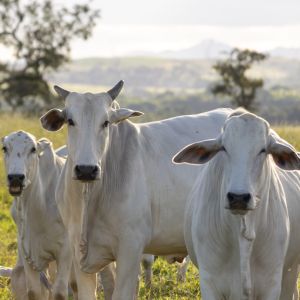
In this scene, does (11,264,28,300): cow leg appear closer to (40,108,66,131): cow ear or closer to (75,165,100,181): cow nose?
(40,108,66,131): cow ear

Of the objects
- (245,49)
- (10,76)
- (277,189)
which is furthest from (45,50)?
(277,189)

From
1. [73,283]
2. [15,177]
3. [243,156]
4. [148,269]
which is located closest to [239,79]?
[148,269]

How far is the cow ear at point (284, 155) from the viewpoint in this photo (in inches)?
258

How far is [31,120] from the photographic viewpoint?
23250mm

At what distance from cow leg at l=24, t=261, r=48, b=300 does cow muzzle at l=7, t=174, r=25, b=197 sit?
74 cm

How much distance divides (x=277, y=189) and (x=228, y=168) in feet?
2.43

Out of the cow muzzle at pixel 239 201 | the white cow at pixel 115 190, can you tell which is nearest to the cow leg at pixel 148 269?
the white cow at pixel 115 190

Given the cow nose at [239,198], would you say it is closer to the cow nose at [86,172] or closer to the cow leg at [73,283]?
the cow nose at [86,172]

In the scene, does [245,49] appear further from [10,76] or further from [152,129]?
[152,129]

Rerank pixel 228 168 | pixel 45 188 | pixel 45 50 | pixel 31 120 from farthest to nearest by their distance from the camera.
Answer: pixel 45 50, pixel 31 120, pixel 45 188, pixel 228 168

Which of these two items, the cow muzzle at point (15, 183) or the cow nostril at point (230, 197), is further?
the cow muzzle at point (15, 183)

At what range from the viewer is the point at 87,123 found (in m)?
7.93

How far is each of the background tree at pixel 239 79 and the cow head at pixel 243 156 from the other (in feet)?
124

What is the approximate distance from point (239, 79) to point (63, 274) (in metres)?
36.1
